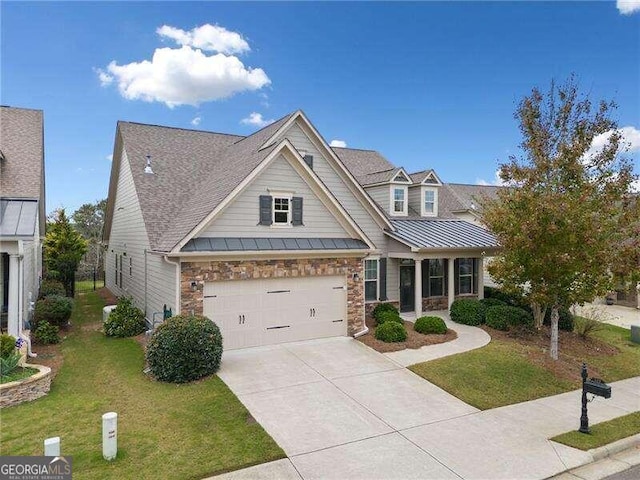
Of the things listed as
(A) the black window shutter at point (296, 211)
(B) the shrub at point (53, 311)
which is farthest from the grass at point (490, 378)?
(B) the shrub at point (53, 311)

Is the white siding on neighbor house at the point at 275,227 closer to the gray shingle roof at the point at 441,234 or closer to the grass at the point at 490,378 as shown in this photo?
the gray shingle roof at the point at 441,234

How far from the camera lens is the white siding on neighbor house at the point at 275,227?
1293cm

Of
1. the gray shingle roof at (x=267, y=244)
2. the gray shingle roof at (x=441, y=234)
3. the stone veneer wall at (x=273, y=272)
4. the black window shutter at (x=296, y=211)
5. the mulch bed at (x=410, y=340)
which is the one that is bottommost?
the mulch bed at (x=410, y=340)

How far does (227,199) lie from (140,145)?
28.1 feet

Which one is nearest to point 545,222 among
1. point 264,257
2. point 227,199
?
point 264,257

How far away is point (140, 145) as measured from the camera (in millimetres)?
18531

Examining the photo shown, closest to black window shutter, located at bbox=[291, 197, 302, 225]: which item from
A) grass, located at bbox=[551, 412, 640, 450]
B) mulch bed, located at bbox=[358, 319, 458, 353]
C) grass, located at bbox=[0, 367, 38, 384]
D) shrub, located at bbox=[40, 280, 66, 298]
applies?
mulch bed, located at bbox=[358, 319, 458, 353]

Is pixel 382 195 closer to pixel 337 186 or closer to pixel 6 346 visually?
pixel 337 186

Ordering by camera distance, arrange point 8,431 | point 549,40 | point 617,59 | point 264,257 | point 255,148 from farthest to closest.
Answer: point 549,40 < point 617,59 < point 255,148 < point 264,257 < point 8,431

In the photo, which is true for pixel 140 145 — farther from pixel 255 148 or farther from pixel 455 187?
pixel 455 187

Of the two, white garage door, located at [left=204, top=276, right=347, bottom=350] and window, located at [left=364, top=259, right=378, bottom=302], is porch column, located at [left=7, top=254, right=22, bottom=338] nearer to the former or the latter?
white garage door, located at [left=204, top=276, right=347, bottom=350]

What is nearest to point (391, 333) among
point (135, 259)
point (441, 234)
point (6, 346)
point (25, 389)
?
point (441, 234)

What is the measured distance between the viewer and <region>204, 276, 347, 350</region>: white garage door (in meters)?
12.7

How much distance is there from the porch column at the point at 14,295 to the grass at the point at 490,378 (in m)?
11.2
